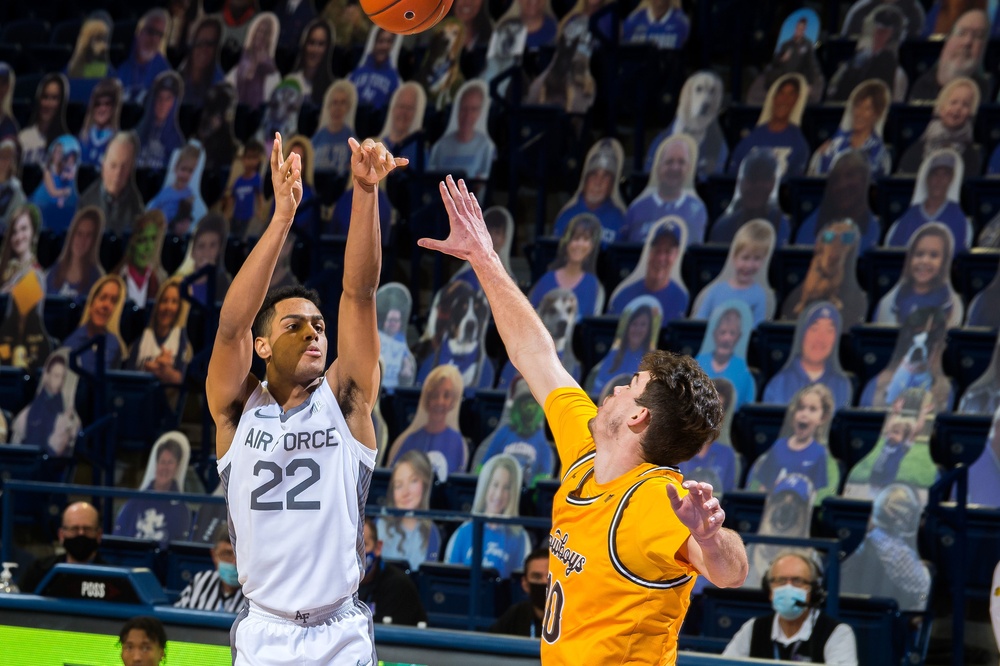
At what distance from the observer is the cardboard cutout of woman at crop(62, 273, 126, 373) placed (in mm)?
10461

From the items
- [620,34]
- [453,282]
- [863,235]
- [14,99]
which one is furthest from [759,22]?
[14,99]

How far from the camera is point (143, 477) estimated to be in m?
9.84

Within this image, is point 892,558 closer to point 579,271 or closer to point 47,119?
point 579,271

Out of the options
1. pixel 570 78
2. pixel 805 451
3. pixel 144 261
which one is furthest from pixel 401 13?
pixel 144 261

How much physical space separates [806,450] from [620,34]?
4.09 meters

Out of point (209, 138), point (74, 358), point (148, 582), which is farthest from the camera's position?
point (209, 138)

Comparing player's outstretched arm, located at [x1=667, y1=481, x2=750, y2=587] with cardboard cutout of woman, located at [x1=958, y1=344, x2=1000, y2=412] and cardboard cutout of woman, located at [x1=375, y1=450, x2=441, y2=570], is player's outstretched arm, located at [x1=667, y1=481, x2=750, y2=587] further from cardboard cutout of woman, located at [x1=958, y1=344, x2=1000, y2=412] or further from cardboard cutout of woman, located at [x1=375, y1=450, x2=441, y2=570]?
cardboard cutout of woman, located at [x1=958, y1=344, x2=1000, y2=412]

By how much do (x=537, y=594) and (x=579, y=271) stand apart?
3.10 meters

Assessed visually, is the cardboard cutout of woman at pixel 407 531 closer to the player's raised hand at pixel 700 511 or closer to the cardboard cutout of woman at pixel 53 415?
the cardboard cutout of woman at pixel 53 415

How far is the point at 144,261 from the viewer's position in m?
11.0

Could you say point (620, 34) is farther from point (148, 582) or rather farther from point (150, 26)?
point (148, 582)

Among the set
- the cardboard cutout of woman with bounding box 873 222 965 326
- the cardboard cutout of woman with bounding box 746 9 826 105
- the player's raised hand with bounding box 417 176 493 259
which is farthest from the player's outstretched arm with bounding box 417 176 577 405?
the cardboard cutout of woman with bounding box 746 9 826 105

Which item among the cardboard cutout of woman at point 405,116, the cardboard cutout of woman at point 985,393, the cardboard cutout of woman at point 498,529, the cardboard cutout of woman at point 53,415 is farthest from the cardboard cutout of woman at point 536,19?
the cardboard cutout of woman at point 985,393

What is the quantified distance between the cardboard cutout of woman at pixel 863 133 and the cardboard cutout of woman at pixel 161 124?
5.37 m
